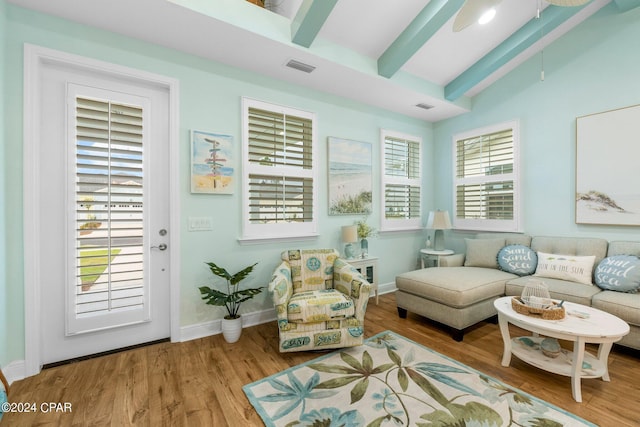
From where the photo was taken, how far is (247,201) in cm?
291

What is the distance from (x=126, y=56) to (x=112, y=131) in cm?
67

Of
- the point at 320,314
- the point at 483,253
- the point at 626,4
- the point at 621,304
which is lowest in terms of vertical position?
the point at 320,314

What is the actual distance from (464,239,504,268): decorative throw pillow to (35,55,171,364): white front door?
3.58 m

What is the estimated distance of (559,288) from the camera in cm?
266

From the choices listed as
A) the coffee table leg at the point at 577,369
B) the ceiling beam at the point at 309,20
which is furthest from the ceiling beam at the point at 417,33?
the coffee table leg at the point at 577,369

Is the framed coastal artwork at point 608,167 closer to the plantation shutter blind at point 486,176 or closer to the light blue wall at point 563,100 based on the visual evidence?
the light blue wall at point 563,100

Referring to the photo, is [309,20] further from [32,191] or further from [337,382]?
[337,382]

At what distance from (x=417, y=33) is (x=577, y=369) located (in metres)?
3.05

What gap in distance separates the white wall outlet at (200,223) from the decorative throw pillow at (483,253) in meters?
3.22

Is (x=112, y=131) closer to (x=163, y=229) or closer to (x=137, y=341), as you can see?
(x=163, y=229)

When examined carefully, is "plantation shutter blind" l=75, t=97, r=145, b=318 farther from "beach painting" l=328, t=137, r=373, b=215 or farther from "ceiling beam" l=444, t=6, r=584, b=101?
"ceiling beam" l=444, t=6, r=584, b=101

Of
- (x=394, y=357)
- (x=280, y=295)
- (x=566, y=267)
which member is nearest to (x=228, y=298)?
(x=280, y=295)

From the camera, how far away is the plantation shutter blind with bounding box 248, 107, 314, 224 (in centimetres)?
297

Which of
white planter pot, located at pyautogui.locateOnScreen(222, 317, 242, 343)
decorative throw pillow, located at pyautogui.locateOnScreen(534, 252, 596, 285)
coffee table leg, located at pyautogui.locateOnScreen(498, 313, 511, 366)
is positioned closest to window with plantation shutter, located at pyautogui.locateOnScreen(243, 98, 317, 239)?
white planter pot, located at pyautogui.locateOnScreen(222, 317, 242, 343)
